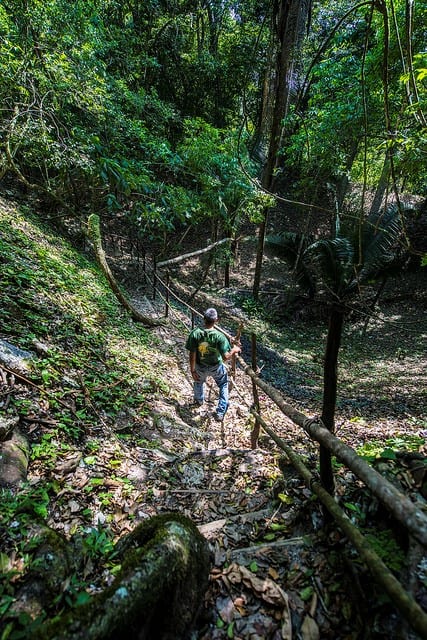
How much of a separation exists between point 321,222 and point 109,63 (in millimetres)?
12503

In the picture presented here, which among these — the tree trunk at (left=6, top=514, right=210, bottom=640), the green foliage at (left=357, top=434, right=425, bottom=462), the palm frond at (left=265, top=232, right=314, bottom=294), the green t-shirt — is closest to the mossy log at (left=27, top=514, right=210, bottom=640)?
the tree trunk at (left=6, top=514, right=210, bottom=640)

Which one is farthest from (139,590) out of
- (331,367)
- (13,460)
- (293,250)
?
(293,250)

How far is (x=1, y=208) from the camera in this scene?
7.71 m

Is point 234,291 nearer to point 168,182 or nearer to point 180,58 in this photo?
point 168,182

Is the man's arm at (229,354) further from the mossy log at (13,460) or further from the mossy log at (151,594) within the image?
the mossy log at (151,594)

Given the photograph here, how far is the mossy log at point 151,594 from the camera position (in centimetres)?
122

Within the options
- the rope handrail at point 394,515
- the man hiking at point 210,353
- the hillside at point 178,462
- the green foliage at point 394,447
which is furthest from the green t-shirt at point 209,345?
the rope handrail at point 394,515

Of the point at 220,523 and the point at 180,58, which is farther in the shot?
the point at 180,58

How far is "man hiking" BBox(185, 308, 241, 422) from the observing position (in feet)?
15.5

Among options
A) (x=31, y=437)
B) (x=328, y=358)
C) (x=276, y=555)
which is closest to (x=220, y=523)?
(x=276, y=555)

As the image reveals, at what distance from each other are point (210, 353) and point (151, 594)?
344 centimetres

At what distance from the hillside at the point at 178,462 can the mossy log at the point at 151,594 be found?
22 cm

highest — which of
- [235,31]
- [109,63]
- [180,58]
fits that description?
[235,31]

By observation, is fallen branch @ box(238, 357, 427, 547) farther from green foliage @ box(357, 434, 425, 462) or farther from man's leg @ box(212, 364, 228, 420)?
man's leg @ box(212, 364, 228, 420)
